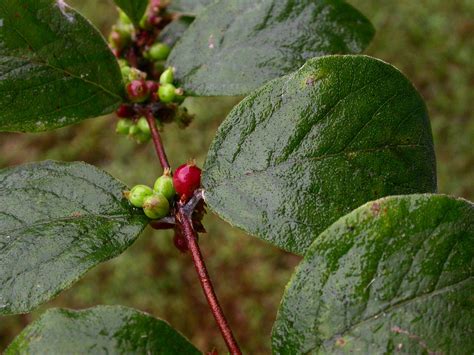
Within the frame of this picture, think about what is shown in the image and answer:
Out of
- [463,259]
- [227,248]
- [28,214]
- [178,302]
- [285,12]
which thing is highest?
[285,12]

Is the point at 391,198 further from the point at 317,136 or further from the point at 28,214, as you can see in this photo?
the point at 28,214

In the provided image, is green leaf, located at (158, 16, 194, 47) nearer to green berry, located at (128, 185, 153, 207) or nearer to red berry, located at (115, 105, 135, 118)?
red berry, located at (115, 105, 135, 118)

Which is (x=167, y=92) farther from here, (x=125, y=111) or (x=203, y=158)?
(x=203, y=158)

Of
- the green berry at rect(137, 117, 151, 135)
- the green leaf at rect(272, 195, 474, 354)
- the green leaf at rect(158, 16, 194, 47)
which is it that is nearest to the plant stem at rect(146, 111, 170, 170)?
the green berry at rect(137, 117, 151, 135)

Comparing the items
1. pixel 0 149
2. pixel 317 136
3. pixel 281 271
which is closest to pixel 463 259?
pixel 317 136

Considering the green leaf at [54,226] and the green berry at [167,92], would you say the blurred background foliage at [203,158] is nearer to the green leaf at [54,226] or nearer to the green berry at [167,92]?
the green berry at [167,92]

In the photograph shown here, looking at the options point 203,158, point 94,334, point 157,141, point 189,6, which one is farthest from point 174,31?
point 203,158

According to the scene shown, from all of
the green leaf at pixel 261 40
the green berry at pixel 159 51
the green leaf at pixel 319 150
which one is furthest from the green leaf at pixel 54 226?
the green berry at pixel 159 51
